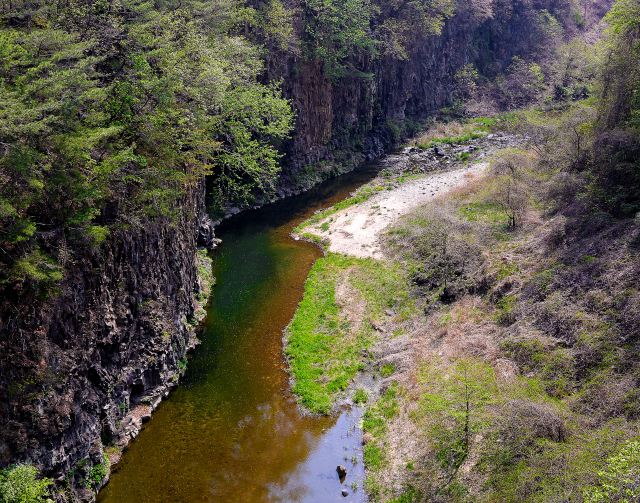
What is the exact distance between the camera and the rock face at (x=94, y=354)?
399 inches

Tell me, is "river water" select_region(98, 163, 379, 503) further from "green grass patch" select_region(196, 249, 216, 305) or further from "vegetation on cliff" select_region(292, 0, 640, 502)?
"vegetation on cliff" select_region(292, 0, 640, 502)

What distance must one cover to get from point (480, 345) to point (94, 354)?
41.6ft

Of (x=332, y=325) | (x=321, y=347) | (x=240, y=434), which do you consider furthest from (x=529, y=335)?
(x=240, y=434)

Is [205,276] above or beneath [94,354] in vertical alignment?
beneath

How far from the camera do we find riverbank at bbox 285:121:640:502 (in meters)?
10.4

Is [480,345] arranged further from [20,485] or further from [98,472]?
[20,485]

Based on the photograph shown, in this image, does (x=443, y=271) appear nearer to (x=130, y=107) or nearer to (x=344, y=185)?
(x=130, y=107)

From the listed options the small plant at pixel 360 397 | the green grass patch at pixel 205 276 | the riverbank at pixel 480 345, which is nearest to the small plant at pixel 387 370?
the riverbank at pixel 480 345

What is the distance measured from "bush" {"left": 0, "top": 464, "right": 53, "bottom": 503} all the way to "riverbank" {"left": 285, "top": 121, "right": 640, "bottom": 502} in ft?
27.8

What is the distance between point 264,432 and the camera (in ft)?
48.9

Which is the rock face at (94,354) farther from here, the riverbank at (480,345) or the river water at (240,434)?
the riverbank at (480,345)

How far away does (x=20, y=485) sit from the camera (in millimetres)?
9070

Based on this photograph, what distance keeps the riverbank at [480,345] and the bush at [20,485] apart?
334 inches

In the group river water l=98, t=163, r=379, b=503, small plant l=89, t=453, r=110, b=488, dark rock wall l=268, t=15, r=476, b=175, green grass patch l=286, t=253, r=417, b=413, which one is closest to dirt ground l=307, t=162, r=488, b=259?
green grass patch l=286, t=253, r=417, b=413
